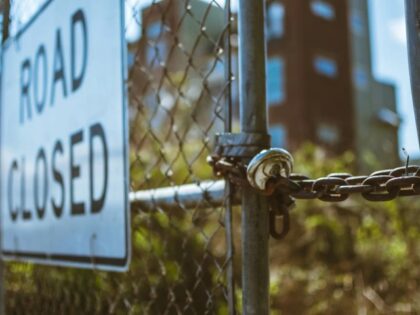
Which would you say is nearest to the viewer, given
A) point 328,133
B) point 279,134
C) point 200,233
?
point 200,233

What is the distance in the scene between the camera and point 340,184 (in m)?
0.81

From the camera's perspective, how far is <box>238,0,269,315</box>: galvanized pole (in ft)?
3.01

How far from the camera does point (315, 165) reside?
20.0ft

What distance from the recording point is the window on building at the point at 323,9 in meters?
23.0

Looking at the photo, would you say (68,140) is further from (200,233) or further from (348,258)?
(348,258)

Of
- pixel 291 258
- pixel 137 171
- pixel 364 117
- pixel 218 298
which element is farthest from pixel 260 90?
pixel 364 117

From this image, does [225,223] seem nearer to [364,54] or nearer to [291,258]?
[291,258]

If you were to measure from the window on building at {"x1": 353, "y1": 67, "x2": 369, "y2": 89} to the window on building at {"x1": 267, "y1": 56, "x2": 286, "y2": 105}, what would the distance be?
473 cm

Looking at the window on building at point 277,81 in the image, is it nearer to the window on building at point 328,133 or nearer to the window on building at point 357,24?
the window on building at point 328,133

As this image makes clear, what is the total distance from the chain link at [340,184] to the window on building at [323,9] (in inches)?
901

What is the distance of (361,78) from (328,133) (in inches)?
191

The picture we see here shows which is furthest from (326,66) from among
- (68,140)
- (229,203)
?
(229,203)

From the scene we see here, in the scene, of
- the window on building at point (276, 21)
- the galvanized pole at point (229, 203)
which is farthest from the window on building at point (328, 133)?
the galvanized pole at point (229, 203)

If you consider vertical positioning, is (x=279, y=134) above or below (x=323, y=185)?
above
